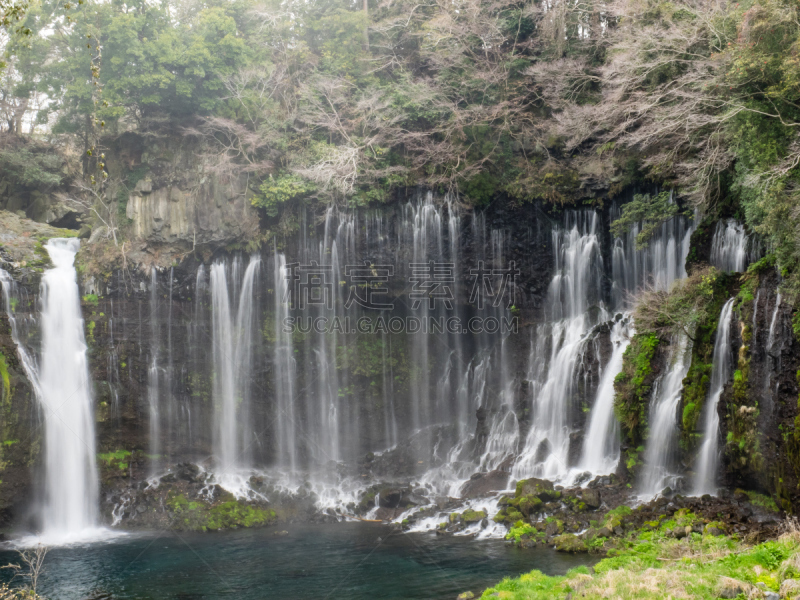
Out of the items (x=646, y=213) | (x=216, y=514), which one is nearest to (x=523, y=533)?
(x=646, y=213)

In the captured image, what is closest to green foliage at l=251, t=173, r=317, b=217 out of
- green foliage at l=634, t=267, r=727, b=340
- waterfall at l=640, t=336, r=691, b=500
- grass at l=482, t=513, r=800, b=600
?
green foliage at l=634, t=267, r=727, b=340

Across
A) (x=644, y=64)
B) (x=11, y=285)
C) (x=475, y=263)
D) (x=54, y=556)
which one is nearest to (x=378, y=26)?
(x=475, y=263)

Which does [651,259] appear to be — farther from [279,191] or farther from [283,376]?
[283,376]

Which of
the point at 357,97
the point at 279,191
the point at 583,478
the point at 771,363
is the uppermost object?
the point at 357,97

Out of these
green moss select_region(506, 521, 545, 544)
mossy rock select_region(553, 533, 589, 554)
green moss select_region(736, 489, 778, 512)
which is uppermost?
green moss select_region(736, 489, 778, 512)

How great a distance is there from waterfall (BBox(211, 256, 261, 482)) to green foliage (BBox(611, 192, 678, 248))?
12.2 metres

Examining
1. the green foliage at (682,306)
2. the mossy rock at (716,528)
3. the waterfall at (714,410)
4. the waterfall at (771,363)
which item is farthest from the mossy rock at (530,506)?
the waterfall at (771,363)

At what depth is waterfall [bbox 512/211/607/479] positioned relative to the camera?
18.2m

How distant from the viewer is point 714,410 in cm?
1359

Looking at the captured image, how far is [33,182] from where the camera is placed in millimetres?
22797

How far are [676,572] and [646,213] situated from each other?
11.0m

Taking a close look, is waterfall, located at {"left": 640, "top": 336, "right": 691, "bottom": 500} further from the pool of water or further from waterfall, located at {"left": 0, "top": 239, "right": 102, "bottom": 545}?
waterfall, located at {"left": 0, "top": 239, "right": 102, "bottom": 545}

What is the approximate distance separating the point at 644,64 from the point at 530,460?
440 inches

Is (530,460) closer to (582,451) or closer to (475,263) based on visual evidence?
(582,451)
